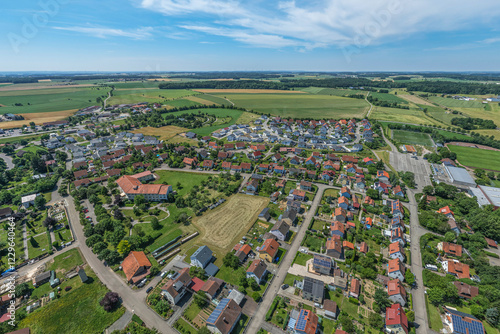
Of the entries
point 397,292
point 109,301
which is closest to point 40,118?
point 109,301

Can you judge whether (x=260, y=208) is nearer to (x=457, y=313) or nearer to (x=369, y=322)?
(x=369, y=322)

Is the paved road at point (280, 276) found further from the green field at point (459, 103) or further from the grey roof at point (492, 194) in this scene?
the green field at point (459, 103)

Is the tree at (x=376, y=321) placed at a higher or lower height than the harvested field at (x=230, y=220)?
higher

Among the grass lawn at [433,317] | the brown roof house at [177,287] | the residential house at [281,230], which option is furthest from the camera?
the residential house at [281,230]

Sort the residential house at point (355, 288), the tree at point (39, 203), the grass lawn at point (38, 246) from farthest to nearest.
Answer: the tree at point (39, 203)
the grass lawn at point (38, 246)
the residential house at point (355, 288)

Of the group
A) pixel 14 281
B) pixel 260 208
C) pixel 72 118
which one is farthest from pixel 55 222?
pixel 72 118

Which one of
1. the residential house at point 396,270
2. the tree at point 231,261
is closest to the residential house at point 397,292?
the residential house at point 396,270
